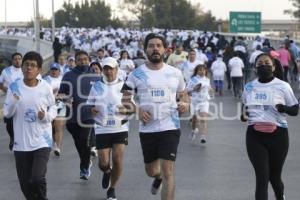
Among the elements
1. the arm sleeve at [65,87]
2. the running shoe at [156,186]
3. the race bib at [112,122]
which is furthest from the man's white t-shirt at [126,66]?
the running shoe at [156,186]

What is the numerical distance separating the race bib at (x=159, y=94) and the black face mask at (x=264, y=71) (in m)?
0.95

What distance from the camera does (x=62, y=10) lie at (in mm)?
114625

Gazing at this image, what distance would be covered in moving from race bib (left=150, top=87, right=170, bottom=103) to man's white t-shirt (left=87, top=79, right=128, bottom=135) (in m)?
1.44

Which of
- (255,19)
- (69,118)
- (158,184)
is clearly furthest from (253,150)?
(255,19)

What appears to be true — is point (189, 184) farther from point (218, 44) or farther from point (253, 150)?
point (218, 44)

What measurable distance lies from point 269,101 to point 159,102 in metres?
1.11

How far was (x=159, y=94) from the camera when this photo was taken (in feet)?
24.8

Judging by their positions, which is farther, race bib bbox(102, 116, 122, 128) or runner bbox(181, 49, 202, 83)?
runner bbox(181, 49, 202, 83)

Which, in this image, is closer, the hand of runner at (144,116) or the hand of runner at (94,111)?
the hand of runner at (144,116)

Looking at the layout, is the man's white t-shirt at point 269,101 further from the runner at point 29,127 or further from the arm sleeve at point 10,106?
the arm sleeve at point 10,106

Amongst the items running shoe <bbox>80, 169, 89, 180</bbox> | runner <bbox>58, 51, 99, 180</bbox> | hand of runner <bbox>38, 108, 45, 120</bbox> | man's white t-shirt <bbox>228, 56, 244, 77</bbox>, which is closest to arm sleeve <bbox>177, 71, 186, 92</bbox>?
hand of runner <bbox>38, 108, 45, 120</bbox>

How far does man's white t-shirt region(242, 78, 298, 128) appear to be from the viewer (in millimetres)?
7547

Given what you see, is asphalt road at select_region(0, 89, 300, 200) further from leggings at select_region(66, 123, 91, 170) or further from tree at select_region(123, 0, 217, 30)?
tree at select_region(123, 0, 217, 30)

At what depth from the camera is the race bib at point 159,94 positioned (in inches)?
297
